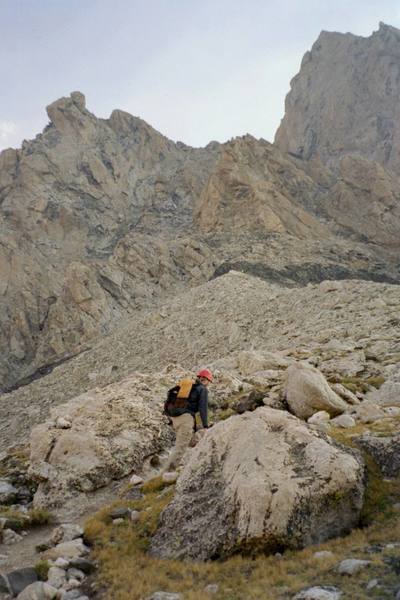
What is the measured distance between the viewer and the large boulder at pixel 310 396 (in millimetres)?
16070

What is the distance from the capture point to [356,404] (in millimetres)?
16859

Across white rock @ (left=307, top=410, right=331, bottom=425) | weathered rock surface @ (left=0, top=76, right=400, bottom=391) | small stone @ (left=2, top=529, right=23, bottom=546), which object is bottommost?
small stone @ (left=2, top=529, right=23, bottom=546)

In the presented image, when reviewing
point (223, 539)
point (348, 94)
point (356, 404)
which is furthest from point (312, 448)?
point (348, 94)

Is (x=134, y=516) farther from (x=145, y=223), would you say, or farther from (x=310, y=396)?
(x=145, y=223)

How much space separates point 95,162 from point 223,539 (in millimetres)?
110957

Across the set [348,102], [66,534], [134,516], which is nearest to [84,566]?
[66,534]

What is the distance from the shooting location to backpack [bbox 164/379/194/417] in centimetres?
Answer: 1297

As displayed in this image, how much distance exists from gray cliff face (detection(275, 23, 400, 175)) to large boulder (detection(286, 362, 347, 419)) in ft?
378

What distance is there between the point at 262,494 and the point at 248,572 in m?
1.16

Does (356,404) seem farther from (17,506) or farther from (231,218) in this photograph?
(231,218)

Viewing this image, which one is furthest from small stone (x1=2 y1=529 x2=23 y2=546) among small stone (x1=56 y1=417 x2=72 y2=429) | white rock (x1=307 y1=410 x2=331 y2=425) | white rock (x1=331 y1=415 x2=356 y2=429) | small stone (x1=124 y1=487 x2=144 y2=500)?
white rock (x1=331 y1=415 x2=356 y2=429)

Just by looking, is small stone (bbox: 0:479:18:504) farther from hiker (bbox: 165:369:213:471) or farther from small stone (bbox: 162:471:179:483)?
hiker (bbox: 165:369:213:471)

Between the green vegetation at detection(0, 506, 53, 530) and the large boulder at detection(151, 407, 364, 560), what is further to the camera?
the green vegetation at detection(0, 506, 53, 530)

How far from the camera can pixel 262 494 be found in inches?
322
